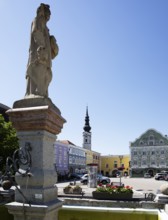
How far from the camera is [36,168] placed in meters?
3.76

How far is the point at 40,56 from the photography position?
422 centimetres

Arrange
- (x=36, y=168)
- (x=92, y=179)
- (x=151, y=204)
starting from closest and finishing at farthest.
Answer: (x=36, y=168) < (x=151, y=204) < (x=92, y=179)

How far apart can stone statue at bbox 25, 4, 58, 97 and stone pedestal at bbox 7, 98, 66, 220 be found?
0.28 meters

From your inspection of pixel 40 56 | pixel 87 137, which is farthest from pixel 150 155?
pixel 40 56

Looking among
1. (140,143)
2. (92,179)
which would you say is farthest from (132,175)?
(92,179)

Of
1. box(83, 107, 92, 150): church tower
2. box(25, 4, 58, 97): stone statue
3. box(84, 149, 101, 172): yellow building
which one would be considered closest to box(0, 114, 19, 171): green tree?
box(25, 4, 58, 97): stone statue

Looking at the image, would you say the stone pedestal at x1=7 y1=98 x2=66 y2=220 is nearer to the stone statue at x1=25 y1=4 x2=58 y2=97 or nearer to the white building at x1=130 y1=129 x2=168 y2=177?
the stone statue at x1=25 y1=4 x2=58 y2=97

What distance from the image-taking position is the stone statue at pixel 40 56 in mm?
4219

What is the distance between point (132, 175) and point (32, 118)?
3232 inches

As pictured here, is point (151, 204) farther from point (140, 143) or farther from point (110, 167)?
point (110, 167)

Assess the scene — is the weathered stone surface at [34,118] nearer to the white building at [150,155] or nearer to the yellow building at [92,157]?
the white building at [150,155]

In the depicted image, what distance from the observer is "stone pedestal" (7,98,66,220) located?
11.9ft

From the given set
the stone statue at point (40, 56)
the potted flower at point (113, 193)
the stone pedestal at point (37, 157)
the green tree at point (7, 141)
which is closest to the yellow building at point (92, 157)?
the green tree at point (7, 141)

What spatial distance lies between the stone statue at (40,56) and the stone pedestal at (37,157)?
28cm
